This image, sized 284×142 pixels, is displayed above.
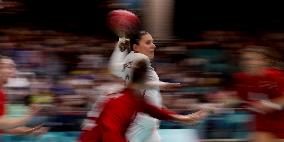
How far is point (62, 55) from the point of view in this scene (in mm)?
9633

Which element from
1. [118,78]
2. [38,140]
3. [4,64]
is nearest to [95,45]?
[38,140]

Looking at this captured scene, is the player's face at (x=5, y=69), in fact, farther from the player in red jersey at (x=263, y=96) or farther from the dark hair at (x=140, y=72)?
the player in red jersey at (x=263, y=96)

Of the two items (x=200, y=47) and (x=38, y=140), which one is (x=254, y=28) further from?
(x=38, y=140)

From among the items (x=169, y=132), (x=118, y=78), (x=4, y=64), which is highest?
(x=4, y=64)

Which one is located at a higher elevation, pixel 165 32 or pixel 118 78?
pixel 118 78

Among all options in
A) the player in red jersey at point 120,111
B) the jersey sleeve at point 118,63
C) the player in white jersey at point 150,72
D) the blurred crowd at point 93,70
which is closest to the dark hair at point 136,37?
the player in white jersey at point 150,72

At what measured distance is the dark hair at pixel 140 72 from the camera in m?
4.59

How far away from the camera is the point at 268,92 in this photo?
22.1ft

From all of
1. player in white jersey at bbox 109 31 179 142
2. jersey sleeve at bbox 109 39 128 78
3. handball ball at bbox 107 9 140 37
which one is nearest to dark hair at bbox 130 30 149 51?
player in white jersey at bbox 109 31 179 142

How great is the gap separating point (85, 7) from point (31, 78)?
158 inches

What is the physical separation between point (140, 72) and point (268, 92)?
7.92 ft

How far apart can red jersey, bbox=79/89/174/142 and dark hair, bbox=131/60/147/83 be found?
87 millimetres

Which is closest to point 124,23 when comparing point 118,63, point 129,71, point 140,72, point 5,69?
point 118,63

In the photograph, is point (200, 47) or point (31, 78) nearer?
point (31, 78)
